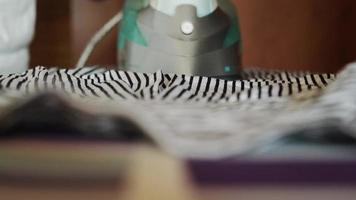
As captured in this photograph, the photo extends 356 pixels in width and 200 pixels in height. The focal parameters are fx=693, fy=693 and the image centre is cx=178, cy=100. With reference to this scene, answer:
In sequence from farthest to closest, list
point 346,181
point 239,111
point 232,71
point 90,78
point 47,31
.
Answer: point 47,31 < point 232,71 < point 90,78 < point 239,111 < point 346,181

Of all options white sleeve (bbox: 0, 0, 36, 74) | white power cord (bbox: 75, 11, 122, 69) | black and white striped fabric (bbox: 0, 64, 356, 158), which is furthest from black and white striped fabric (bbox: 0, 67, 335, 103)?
white power cord (bbox: 75, 11, 122, 69)

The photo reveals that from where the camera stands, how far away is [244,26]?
124 centimetres

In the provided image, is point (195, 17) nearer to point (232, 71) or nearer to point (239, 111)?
point (232, 71)

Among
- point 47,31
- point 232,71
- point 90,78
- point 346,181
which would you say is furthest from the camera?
point 47,31

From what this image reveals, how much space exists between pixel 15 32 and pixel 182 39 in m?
0.24

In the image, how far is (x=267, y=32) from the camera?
4.09 feet

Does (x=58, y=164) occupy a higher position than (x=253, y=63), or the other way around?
(x=253, y=63)

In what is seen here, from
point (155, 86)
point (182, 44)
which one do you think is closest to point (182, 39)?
point (182, 44)

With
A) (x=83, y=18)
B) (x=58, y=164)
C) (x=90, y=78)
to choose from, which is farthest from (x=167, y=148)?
(x=83, y=18)

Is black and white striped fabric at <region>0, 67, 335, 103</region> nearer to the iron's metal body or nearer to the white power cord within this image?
the iron's metal body

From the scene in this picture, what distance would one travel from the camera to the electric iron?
90 centimetres

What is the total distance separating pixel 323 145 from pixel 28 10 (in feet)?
1.99

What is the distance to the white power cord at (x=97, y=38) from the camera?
1.14m

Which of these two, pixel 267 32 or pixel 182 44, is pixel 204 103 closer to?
pixel 182 44
